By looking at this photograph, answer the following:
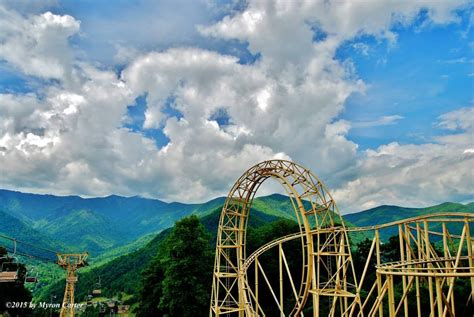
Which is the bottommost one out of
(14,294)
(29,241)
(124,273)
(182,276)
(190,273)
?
(14,294)

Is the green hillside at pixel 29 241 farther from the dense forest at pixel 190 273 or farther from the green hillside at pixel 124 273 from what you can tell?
the dense forest at pixel 190 273

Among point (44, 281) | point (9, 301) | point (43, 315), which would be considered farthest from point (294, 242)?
point (44, 281)

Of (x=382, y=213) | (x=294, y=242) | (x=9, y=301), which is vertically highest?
(x=382, y=213)

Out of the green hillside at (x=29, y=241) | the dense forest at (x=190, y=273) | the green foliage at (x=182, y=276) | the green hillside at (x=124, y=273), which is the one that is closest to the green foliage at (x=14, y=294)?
the dense forest at (x=190, y=273)

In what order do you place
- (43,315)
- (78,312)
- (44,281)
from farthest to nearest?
(44,281), (78,312), (43,315)

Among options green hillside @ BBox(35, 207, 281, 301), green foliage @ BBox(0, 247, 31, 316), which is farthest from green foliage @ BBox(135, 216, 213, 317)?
green hillside @ BBox(35, 207, 281, 301)

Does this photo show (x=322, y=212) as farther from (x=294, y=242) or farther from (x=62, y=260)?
(x=62, y=260)

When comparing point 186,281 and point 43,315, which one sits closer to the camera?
point 186,281

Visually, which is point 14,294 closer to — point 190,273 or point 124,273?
point 190,273

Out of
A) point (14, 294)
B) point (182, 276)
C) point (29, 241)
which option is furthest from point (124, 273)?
point (29, 241)
